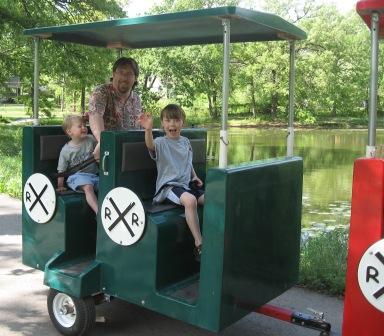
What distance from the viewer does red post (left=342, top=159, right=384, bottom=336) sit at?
2.73 m

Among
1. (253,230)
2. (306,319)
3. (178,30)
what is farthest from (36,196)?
(306,319)

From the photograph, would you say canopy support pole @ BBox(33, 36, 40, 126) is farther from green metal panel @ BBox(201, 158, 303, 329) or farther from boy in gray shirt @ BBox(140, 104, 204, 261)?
green metal panel @ BBox(201, 158, 303, 329)

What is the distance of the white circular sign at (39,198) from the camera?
412cm

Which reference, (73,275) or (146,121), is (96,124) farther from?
(73,275)

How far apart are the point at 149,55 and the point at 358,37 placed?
61.5ft

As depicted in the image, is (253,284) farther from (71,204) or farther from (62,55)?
(62,55)

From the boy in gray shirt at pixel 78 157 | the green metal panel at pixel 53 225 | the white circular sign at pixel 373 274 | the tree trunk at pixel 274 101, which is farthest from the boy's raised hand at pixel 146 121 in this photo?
the tree trunk at pixel 274 101

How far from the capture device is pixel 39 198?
4.21m

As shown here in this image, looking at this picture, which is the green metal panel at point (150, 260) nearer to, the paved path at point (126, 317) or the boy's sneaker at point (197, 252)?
the boy's sneaker at point (197, 252)

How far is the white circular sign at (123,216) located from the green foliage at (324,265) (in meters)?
1.97

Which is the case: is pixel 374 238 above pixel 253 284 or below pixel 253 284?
above

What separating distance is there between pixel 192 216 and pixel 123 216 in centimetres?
44

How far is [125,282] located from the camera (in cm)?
365

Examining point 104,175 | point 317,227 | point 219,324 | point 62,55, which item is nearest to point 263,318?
point 219,324
